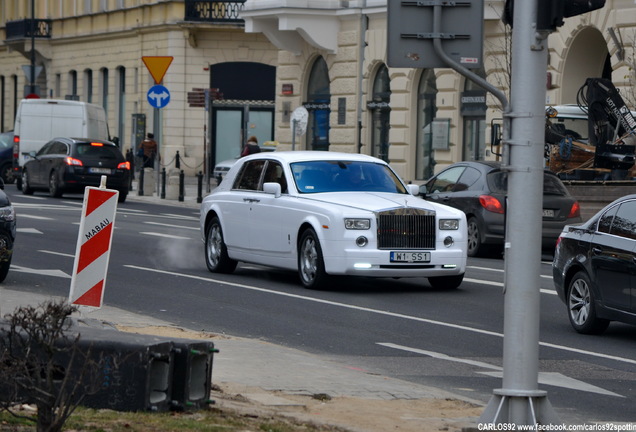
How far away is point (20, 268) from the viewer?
64.0ft

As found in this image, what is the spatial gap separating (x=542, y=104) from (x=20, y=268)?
40.6 ft

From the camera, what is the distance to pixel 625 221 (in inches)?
555

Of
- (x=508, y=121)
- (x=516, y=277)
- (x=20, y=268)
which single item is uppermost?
(x=508, y=121)

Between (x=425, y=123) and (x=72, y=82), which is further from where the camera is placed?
(x=72, y=82)

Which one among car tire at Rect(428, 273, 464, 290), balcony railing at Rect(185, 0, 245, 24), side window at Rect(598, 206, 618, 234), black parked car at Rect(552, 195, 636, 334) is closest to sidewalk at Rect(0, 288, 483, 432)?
black parked car at Rect(552, 195, 636, 334)

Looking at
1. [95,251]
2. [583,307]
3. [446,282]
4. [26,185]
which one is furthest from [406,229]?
[26,185]

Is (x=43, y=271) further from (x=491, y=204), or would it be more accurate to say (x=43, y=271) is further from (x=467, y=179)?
(x=467, y=179)

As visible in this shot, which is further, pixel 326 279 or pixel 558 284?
pixel 326 279

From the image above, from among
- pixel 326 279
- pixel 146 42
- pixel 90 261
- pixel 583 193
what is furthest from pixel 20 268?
pixel 146 42

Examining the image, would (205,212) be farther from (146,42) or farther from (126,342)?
(146,42)

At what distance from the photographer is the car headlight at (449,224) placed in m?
17.5

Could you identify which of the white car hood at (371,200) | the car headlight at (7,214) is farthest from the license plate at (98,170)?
the white car hood at (371,200)

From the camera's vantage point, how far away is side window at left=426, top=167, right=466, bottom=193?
2498 centimetres

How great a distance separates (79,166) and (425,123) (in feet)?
30.4
